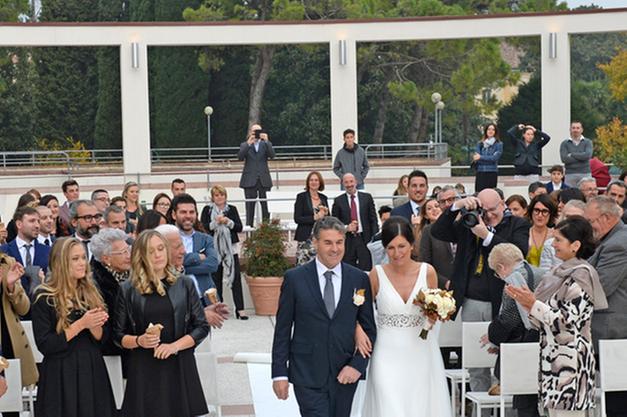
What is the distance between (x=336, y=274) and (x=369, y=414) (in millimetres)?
1135

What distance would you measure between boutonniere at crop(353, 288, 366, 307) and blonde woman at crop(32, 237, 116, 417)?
1.65 m

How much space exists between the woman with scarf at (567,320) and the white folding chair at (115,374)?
2.88 meters

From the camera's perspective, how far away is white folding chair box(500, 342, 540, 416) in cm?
871

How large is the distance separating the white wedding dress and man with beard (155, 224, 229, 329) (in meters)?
1.20

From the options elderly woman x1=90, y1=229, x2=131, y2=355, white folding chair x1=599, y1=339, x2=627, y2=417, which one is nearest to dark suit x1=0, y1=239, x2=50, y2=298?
elderly woman x1=90, y1=229, x2=131, y2=355

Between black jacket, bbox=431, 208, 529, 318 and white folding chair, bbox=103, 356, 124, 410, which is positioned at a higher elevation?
black jacket, bbox=431, 208, 529, 318

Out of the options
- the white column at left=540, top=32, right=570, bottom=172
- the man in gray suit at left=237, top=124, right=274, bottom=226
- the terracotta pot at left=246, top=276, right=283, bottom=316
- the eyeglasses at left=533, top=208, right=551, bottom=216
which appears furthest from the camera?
the white column at left=540, top=32, right=570, bottom=172

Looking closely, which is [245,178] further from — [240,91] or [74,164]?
[240,91]

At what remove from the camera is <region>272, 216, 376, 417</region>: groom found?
25.4 ft

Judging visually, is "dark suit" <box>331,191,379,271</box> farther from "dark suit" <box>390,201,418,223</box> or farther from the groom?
the groom

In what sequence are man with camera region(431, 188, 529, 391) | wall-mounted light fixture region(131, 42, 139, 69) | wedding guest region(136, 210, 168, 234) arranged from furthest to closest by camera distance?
wall-mounted light fixture region(131, 42, 139, 69), wedding guest region(136, 210, 168, 234), man with camera region(431, 188, 529, 391)

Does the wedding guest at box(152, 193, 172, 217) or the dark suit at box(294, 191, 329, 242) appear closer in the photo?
the wedding guest at box(152, 193, 172, 217)

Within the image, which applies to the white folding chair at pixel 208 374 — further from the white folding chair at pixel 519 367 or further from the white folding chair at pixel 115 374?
the white folding chair at pixel 519 367

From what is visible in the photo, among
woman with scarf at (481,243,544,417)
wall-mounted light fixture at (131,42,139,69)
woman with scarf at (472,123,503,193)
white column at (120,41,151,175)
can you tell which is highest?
wall-mounted light fixture at (131,42,139,69)
